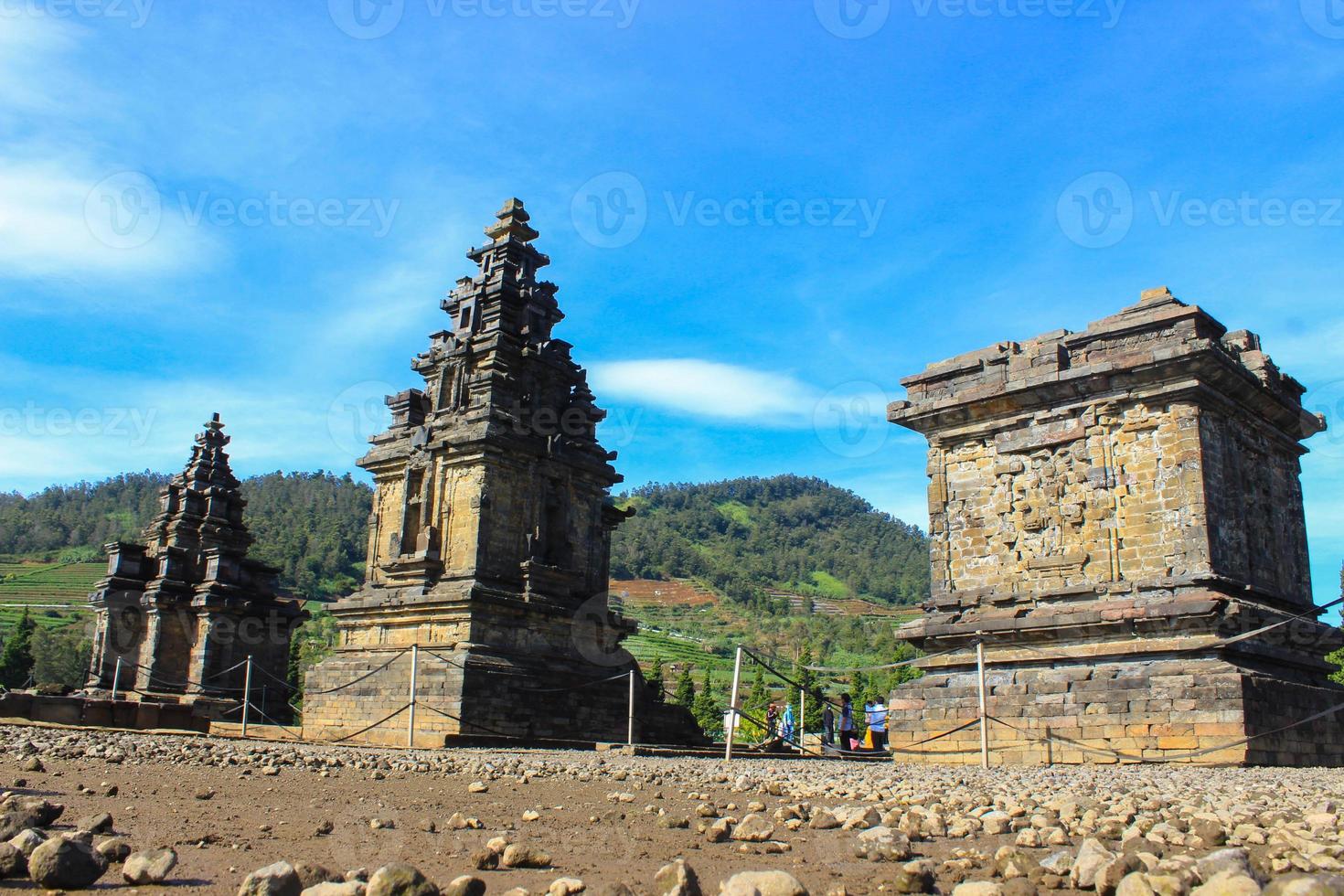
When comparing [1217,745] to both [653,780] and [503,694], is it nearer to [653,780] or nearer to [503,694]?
[653,780]

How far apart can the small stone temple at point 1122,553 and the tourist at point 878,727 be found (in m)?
8.70

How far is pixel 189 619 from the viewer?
30453mm

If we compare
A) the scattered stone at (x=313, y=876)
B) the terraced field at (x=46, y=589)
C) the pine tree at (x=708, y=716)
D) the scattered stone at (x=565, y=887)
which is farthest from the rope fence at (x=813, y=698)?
the terraced field at (x=46, y=589)

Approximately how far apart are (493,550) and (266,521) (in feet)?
369

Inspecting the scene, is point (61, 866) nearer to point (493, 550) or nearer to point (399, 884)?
point (399, 884)

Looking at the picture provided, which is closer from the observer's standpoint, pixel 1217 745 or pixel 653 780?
pixel 653 780

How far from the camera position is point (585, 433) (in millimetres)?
25516

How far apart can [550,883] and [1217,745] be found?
10.9 metres

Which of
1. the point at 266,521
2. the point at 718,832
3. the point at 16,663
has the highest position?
the point at 266,521

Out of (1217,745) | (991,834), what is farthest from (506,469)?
(991,834)

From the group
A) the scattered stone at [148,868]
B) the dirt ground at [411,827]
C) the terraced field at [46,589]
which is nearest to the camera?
the scattered stone at [148,868]

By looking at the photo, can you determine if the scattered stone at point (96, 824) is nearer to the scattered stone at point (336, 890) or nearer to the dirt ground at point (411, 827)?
the dirt ground at point (411, 827)

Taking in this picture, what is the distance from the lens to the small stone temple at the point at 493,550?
20.8 m

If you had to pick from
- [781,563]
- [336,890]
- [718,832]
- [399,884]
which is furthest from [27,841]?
[781,563]
